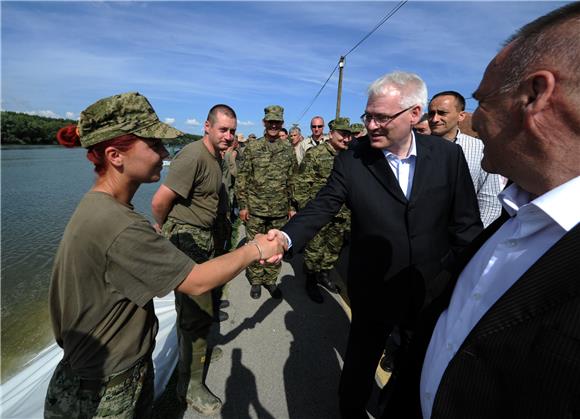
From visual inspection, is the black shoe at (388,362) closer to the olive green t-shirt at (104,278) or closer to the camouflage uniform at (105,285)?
the camouflage uniform at (105,285)

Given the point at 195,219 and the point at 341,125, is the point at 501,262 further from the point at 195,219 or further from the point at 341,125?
the point at 341,125

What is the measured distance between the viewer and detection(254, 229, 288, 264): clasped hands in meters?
1.86

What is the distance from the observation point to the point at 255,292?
4.64m

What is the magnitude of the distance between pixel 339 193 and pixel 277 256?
0.67m

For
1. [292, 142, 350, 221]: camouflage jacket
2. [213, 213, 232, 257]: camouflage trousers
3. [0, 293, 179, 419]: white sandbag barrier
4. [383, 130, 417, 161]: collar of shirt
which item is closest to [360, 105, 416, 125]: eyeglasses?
[383, 130, 417, 161]: collar of shirt

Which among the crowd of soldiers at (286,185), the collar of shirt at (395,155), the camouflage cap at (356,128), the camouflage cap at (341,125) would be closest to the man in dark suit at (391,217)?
the collar of shirt at (395,155)

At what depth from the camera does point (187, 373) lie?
8.64 feet

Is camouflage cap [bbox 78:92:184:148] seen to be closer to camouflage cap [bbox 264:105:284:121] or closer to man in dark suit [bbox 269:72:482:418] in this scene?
man in dark suit [bbox 269:72:482:418]

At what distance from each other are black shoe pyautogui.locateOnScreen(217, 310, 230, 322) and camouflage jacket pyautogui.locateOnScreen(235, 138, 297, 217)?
1620mm

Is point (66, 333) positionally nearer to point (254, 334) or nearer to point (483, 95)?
point (483, 95)

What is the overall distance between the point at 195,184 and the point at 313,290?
8.73 feet

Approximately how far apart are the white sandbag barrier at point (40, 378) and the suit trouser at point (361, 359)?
5.84 ft

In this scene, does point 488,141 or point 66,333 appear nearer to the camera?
point 488,141

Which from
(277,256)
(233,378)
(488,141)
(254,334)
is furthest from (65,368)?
(254,334)
